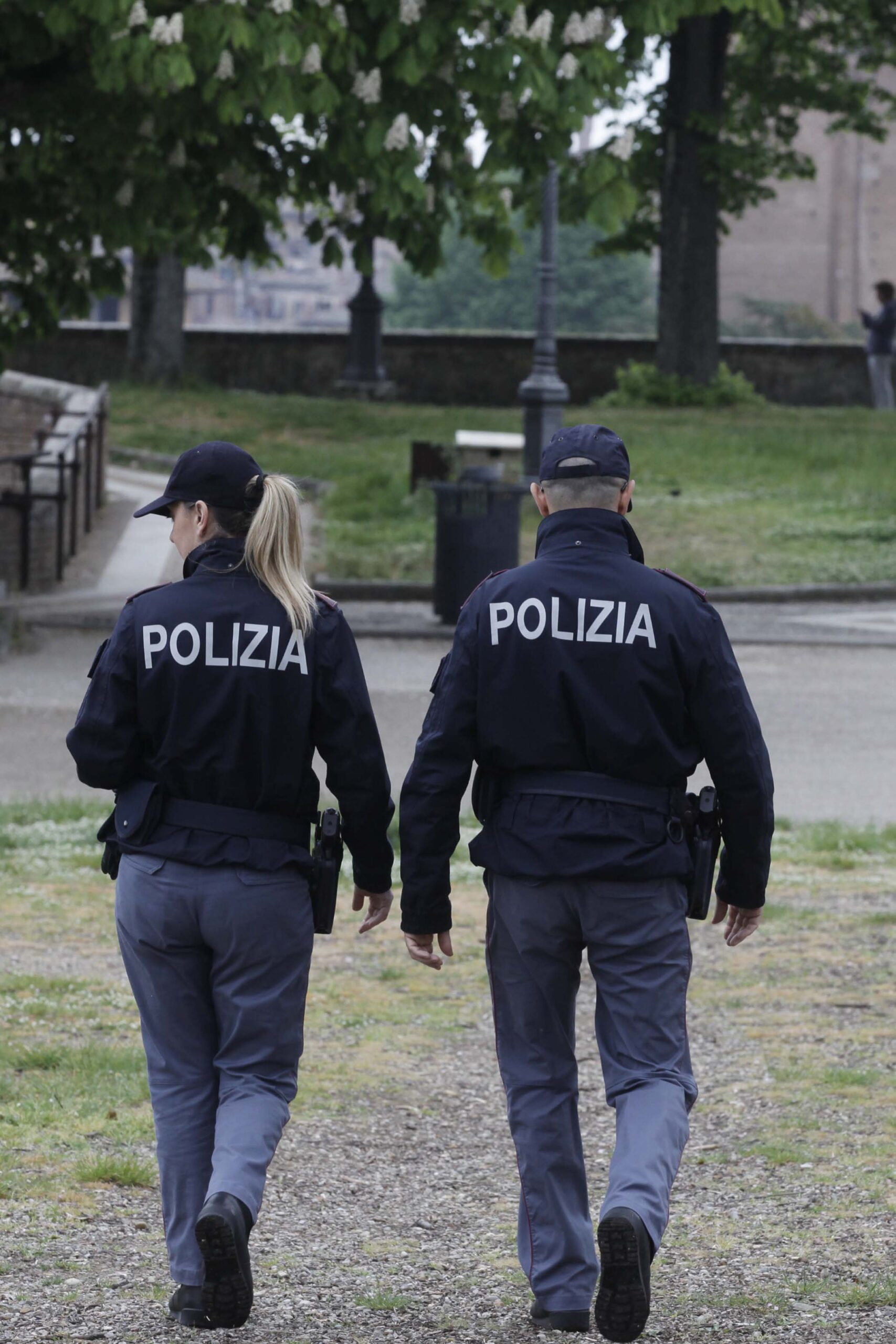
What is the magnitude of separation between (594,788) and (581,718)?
0.45 feet

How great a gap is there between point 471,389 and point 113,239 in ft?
66.6

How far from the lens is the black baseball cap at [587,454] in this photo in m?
3.82

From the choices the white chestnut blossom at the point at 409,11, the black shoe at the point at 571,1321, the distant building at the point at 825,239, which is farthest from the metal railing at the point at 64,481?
the distant building at the point at 825,239

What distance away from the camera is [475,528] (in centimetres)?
1459

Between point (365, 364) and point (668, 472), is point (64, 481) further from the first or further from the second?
point (365, 364)

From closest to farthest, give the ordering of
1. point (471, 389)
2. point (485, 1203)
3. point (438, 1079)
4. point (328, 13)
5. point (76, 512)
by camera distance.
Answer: point (485, 1203), point (438, 1079), point (328, 13), point (76, 512), point (471, 389)

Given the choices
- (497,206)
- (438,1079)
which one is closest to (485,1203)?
(438,1079)

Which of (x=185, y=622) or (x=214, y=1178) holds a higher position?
(x=185, y=622)

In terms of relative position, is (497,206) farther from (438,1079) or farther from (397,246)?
(438,1079)

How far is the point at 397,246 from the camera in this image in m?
13.7

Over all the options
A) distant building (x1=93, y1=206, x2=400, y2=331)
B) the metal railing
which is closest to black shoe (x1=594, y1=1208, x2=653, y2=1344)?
the metal railing

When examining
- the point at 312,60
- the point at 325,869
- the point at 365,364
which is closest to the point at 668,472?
the point at 312,60

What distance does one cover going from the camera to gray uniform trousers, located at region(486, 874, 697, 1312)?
12.0ft

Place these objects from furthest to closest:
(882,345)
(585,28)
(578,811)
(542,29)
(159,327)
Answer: (159,327) → (882,345) → (585,28) → (542,29) → (578,811)
